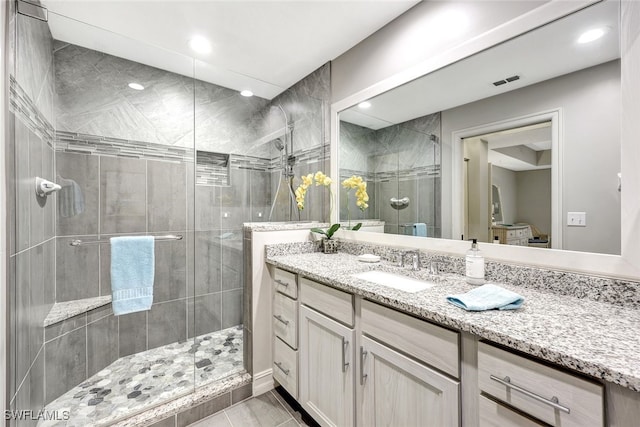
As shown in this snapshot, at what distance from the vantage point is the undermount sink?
121 centimetres

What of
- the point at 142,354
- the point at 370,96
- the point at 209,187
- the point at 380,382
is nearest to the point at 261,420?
the point at 380,382

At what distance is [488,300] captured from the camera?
0.90 m

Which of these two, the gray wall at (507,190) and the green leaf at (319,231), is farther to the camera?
the green leaf at (319,231)

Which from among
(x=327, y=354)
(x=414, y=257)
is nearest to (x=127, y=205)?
(x=327, y=354)

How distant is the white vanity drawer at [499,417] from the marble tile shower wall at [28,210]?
73.1 inches

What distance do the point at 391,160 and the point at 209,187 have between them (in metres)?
1.40

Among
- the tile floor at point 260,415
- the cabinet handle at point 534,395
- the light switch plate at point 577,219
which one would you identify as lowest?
the tile floor at point 260,415

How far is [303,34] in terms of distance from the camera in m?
1.90

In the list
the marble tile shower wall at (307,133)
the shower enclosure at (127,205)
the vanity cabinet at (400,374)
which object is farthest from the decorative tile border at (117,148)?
the vanity cabinet at (400,374)

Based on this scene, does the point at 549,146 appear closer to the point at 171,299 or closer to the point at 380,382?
the point at 380,382

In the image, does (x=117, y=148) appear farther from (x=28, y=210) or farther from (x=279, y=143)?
(x=279, y=143)

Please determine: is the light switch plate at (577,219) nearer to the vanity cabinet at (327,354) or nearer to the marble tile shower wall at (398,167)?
the marble tile shower wall at (398,167)

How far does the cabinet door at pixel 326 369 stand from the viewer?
1.21 m

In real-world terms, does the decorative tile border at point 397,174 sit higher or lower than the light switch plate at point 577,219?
higher
